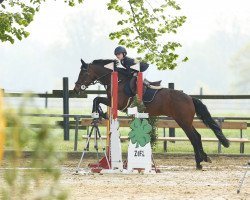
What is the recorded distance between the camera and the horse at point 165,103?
14.2 m

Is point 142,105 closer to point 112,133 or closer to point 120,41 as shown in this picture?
point 112,133

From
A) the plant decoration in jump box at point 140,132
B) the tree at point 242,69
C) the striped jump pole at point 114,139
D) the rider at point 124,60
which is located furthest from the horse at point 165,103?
the tree at point 242,69

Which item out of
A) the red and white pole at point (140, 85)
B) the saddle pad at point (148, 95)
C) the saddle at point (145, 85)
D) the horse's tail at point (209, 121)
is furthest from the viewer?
the horse's tail at point (209, 121)

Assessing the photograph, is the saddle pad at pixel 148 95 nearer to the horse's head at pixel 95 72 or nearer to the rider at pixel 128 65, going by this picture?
the rider at pixel 128 65

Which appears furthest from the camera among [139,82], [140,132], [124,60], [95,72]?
[95,72]

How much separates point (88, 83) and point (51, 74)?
15213 centimetres

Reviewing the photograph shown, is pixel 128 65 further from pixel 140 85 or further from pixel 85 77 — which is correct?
pixel 85 77

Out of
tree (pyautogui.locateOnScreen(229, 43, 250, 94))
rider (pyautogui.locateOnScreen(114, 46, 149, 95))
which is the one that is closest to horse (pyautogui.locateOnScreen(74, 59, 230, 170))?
rider (pyautogui.locateOnScreen(114, 46, 149, 95))

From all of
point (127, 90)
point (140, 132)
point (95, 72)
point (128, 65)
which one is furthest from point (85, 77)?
point (140, 132)

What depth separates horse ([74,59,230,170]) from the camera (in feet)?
46.7

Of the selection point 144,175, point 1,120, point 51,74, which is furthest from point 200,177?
point 51,74

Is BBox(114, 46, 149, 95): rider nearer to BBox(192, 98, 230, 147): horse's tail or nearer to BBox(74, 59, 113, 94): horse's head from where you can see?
BBox(74, 59, 113, 94): horse's head

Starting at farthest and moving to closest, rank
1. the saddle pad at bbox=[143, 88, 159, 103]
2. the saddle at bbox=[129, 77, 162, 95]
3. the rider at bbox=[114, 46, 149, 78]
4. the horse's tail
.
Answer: the horse's tail → the saddle pad at bbox=[143, 88, 159, 103] → the saddle at bbox=[129, 77, 162, 95] → the rider at bbox=[114, 46, 149, 78]

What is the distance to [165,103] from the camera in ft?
48.5
